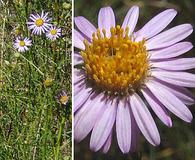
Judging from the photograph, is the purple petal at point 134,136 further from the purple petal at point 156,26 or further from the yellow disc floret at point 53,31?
the yellow disc floret at point 53,31

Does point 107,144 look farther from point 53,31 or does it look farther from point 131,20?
point 53,31

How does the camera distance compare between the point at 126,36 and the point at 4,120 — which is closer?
the point at 126,36

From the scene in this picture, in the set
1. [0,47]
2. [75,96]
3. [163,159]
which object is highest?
[0,47]

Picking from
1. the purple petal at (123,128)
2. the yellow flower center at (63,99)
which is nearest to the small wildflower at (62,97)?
the yellow flower center at (63,99)

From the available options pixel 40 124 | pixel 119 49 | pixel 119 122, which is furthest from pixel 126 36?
pixel 40 124

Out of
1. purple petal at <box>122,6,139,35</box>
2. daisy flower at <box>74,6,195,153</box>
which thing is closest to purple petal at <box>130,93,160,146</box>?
daisy flower at <box>74,6,195,153</box>

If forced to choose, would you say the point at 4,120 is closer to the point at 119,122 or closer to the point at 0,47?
the point at 0,47

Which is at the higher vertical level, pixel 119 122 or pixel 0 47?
pixel 0 47

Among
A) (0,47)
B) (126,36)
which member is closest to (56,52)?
(0,47)

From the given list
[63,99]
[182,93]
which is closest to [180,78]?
[182,93]
